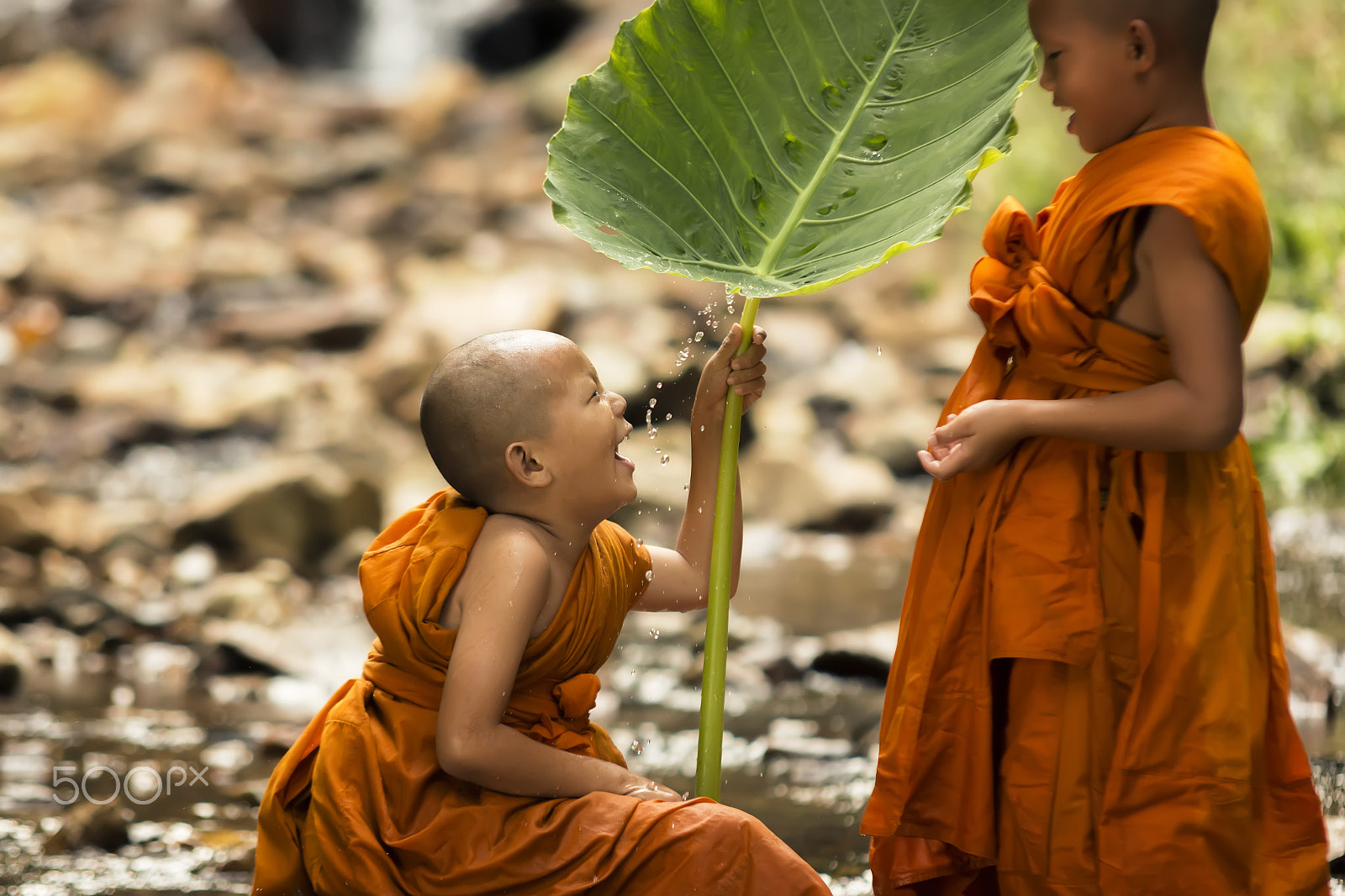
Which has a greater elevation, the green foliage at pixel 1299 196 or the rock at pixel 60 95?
the rock at pixel 60 95

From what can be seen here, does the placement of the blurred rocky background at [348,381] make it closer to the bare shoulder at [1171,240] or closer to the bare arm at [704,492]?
the bare arm at [704,492]

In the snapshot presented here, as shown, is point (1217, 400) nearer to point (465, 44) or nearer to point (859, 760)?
point (859, 760)

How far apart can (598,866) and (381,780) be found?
0.38 m

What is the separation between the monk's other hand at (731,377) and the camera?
228 cm

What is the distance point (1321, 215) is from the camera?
9273 mm

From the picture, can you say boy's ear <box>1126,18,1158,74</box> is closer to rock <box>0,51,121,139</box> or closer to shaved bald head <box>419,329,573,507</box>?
shaved bald head <box>419,329,573,507</box>

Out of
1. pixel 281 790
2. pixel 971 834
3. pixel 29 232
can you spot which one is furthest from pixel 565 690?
pixel 29 232

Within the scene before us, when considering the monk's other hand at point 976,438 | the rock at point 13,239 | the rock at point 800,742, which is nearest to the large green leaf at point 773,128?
the monk's other hand at point 976,438

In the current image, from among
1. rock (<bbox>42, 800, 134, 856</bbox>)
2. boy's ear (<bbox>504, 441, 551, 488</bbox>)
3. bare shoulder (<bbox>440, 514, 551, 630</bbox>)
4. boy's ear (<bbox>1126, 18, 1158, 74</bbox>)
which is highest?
boy's ear (<bbox>1126, 18, 1158, 74</bbox>)

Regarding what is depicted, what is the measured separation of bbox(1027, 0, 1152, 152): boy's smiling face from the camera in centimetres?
209

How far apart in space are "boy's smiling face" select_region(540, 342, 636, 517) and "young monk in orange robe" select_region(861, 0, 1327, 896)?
1.77ft

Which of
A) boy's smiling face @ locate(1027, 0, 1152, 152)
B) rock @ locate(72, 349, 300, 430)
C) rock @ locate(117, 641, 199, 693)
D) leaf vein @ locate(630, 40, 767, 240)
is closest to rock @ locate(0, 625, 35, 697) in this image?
rock @ locate(117, 641, 199, 693)

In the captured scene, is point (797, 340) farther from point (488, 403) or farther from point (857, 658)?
point (488, 403)

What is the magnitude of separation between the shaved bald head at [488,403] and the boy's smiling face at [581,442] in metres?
0.02
